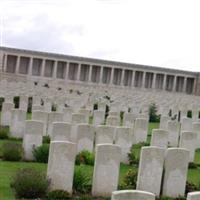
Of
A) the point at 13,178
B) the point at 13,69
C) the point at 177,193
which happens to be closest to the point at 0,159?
the point at 13,178

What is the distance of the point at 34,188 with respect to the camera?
9328mm

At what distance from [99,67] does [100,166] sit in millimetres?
59550

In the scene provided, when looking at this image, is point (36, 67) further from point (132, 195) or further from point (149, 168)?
point (132, 195)

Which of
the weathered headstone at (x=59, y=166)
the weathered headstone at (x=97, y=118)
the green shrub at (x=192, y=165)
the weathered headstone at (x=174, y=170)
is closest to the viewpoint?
the weathered headstone at (x=59, y=166)

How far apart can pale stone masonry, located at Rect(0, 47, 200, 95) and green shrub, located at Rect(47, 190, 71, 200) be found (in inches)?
2112

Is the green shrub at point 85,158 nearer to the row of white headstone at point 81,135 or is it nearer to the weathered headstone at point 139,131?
the row of white headstone at point 81,135

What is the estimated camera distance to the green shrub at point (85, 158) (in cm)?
1278

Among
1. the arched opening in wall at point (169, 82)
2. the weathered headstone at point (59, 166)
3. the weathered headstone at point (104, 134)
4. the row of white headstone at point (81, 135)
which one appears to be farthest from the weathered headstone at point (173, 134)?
the arched opening in wall at point (169, 82)

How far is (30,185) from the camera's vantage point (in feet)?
30.5

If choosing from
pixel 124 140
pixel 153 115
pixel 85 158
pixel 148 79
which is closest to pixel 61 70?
pixel 148 79

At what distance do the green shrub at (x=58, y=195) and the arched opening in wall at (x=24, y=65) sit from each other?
2273 inches

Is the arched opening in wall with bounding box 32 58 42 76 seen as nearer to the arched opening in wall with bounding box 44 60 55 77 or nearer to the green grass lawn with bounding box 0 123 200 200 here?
the arched opening in wall with bounding box 44 60 55 77

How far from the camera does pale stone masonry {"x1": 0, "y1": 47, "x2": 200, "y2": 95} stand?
214 feet

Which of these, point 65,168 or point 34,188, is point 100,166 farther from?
point 34,188
